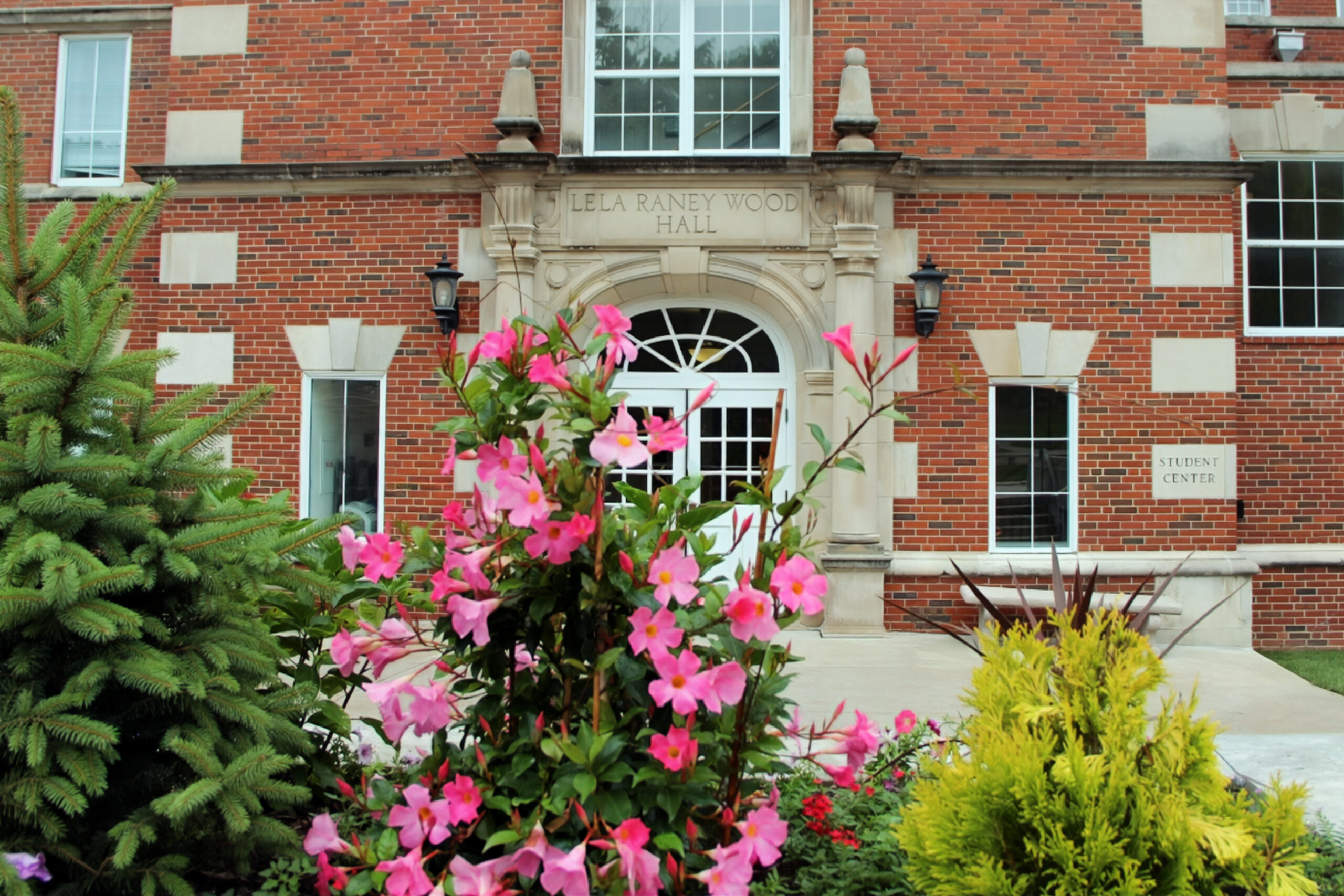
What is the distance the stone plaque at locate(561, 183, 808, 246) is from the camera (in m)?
8.80

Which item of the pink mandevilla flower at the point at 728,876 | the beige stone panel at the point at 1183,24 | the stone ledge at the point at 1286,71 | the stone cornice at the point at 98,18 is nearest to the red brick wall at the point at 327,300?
the stone cornice at the point at 98,18

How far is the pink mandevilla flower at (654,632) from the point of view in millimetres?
2121

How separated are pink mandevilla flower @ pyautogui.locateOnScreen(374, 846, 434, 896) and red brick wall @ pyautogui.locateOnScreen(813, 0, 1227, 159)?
26.0ft

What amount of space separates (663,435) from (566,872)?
3.21 feet

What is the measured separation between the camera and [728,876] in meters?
2.13

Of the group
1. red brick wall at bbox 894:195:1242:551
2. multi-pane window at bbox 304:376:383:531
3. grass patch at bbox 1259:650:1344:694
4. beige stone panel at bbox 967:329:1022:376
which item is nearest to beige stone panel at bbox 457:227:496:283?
multi-pane window at bbox 304:376:383:531

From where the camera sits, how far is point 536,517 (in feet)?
6.97

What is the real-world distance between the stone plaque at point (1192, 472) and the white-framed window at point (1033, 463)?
75cm

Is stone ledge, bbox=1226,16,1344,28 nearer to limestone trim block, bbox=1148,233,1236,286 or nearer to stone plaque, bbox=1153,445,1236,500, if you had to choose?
limestone trim block, bbox=1148,233,1236,286

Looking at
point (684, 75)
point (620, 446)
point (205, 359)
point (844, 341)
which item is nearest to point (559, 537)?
point (620, 446)

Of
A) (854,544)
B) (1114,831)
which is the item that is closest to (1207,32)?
(854,544)

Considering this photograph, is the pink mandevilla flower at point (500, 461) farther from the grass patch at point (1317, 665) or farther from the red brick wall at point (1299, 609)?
the red brick wall at point (1299, 609)

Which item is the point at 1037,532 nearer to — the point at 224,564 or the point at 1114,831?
the point at 1114,831

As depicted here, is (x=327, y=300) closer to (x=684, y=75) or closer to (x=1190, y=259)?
(x=684, y=75)
